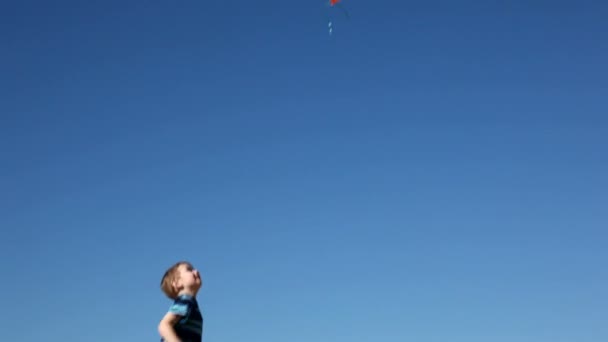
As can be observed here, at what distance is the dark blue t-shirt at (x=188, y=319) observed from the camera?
314 inches

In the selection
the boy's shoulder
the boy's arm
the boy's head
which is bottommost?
the boy's arm

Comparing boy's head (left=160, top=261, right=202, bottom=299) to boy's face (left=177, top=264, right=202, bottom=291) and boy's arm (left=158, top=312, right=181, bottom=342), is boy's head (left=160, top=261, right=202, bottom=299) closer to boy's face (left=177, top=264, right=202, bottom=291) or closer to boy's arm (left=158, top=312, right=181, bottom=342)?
boy's face (left=177, top=264, right=202, bottom=291)

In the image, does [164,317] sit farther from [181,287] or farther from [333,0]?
[333,0]

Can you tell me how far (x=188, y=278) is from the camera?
27.4ft

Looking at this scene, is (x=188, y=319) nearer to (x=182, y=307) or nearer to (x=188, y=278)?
(x=182, y=307)

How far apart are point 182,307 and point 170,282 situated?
0.40 m

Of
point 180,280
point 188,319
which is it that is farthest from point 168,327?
point 180,280

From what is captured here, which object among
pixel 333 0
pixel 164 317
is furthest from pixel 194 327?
pixel 333 0

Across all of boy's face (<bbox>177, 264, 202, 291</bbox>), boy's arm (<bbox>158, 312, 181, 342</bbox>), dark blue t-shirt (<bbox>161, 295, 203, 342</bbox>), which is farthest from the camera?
boy's face (<bbox>177, 264, 202, 291</bbox>)

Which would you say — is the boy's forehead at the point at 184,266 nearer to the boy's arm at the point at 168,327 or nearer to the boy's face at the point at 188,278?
the boy's face at the point at 188,278

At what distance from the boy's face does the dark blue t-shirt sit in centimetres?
11

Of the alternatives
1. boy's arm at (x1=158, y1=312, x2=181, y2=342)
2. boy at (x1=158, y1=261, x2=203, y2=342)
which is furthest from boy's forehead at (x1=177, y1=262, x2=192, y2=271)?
boy's arm at (x1=158, y1=312, x2=181, y2=342)

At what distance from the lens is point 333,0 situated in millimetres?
19078

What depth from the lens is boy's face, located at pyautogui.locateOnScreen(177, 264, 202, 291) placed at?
8342mm
